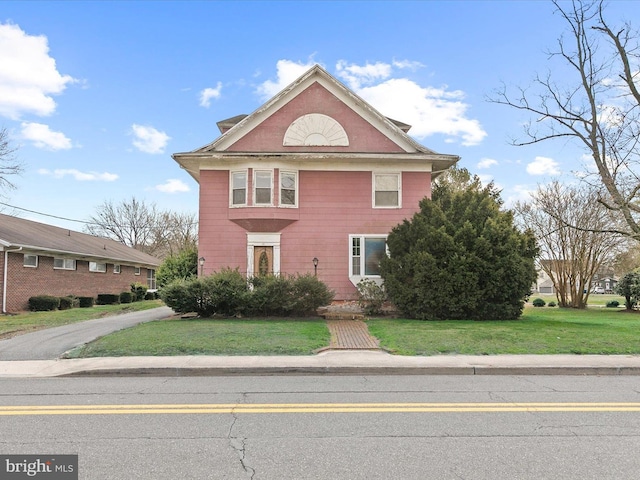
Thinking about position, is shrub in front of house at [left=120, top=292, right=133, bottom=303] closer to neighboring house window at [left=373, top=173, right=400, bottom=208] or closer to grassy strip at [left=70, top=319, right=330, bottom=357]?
grassy strip at [left=70, top=319, right=330, bottom=357]

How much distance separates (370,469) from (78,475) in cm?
251

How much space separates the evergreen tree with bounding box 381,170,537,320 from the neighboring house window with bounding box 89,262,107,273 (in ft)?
66.8

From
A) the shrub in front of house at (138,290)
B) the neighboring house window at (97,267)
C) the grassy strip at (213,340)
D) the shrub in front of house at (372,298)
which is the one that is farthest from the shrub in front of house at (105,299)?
the shrub in front of house at (372,298)

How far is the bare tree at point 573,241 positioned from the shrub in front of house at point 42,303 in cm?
2592

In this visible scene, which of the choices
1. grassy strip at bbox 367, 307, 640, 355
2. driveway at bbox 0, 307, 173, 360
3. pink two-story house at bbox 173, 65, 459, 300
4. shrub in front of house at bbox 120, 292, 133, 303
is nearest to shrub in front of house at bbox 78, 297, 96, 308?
shrub in front of house at bbox 120, 292, 133, 303

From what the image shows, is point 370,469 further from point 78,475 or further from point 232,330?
point 232,330

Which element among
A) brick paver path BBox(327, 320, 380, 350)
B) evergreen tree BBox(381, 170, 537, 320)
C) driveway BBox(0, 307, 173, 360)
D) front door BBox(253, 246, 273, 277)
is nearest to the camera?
driveway BBox(0, 307, 173, 360)

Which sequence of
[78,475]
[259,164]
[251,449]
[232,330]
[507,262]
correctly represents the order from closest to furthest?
1. [78,475]
2. [251,449]
3. [232,330]
4. [507,262]
5. [259,164]

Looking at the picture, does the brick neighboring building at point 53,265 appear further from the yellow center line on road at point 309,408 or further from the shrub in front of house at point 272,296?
the yellow center line on road at point 309,408

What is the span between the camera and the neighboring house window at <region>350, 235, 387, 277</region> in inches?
707

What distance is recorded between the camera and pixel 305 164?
18.0m

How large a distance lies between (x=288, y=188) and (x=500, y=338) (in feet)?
32.8

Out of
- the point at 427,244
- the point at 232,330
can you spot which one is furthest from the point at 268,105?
the point at 232,330

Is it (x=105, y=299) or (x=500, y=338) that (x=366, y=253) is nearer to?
(x=500, y=338)
